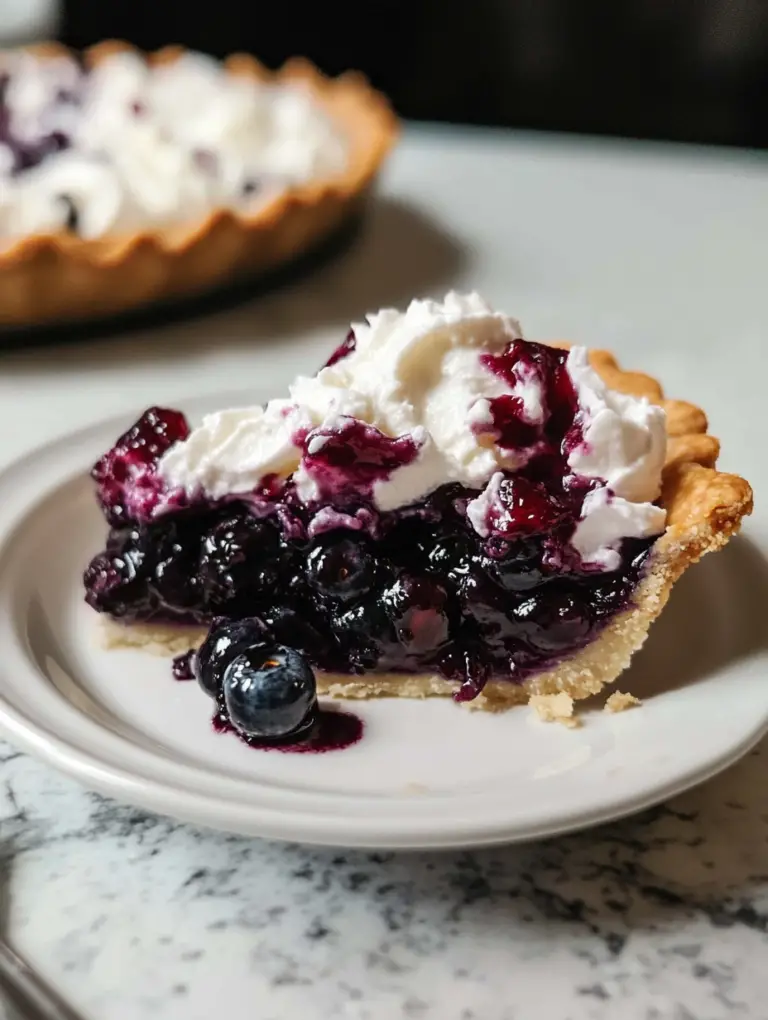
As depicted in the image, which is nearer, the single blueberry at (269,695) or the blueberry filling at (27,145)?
the single blueberry at (269,695)

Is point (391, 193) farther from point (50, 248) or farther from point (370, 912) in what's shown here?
point (370, 912)

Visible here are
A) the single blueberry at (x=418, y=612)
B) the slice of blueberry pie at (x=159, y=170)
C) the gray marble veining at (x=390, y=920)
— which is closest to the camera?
the gray marble veining at (x=390, y=920)

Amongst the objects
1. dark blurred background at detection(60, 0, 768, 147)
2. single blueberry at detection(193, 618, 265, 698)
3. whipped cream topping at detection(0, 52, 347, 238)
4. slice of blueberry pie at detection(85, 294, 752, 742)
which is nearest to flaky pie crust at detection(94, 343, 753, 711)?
slice of blueberry pie at detection(85, 294, 752, 742)

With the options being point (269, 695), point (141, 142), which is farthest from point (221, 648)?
point (141, 142)

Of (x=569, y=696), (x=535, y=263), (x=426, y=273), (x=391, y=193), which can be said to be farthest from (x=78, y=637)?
(x=391, y=193)

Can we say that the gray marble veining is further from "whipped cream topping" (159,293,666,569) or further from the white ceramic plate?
"whipped cream topping" (159,293,666,569)

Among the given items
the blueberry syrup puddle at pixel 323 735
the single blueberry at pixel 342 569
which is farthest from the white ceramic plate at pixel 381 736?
the single blueberry at pixel 342 569

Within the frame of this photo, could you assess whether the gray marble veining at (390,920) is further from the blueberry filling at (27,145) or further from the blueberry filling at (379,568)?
the blueberry filling at (27,145)
